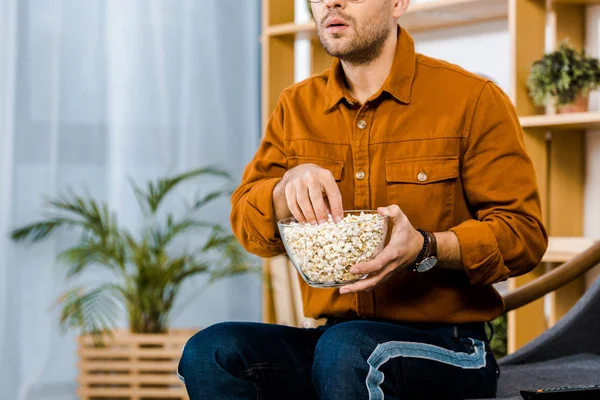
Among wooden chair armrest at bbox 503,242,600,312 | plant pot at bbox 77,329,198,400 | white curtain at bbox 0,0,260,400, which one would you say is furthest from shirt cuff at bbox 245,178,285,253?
white curtain at bbox 0,0,260,400

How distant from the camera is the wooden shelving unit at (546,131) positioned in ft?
7.70

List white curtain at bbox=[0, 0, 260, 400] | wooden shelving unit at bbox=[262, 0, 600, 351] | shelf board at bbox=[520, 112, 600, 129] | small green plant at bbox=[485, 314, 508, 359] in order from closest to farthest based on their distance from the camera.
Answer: shelf board at bbox=[520, 112, 600, 129]
wooden shelving unit at bbox=[262, 0, 600, 351]
small green plant at bbox=[485, 314, 508, 359]
white curtain at bbox=[0, 0, 260, 400]

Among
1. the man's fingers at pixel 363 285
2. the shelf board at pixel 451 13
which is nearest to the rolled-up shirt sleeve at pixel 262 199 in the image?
the man's fingers at pixel 363 285

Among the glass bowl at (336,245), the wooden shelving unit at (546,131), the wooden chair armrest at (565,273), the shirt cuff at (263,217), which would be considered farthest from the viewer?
the wooden shelving unit at (546,131)

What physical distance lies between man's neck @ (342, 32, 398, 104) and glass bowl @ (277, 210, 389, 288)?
41cm

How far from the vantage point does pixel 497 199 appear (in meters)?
1.39

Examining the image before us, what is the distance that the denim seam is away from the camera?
1.19 m

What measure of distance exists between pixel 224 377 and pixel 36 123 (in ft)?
7.24

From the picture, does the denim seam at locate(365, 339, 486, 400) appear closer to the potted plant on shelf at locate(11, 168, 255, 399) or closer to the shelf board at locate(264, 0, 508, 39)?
the shelf board at locate(264, 0, 508, 39)

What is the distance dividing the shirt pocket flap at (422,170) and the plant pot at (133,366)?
1.54 metres

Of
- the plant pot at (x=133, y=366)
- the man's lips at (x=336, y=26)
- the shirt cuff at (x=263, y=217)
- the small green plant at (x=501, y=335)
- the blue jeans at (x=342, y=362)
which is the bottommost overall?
the plant pot at (x=133, y=366)

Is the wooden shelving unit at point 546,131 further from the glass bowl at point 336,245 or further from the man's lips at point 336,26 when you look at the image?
the glass bowl at point 336,245

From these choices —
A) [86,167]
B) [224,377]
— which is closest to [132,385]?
[86,167]

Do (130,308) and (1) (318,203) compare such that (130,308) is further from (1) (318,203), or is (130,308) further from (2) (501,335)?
(1) (318,203)
